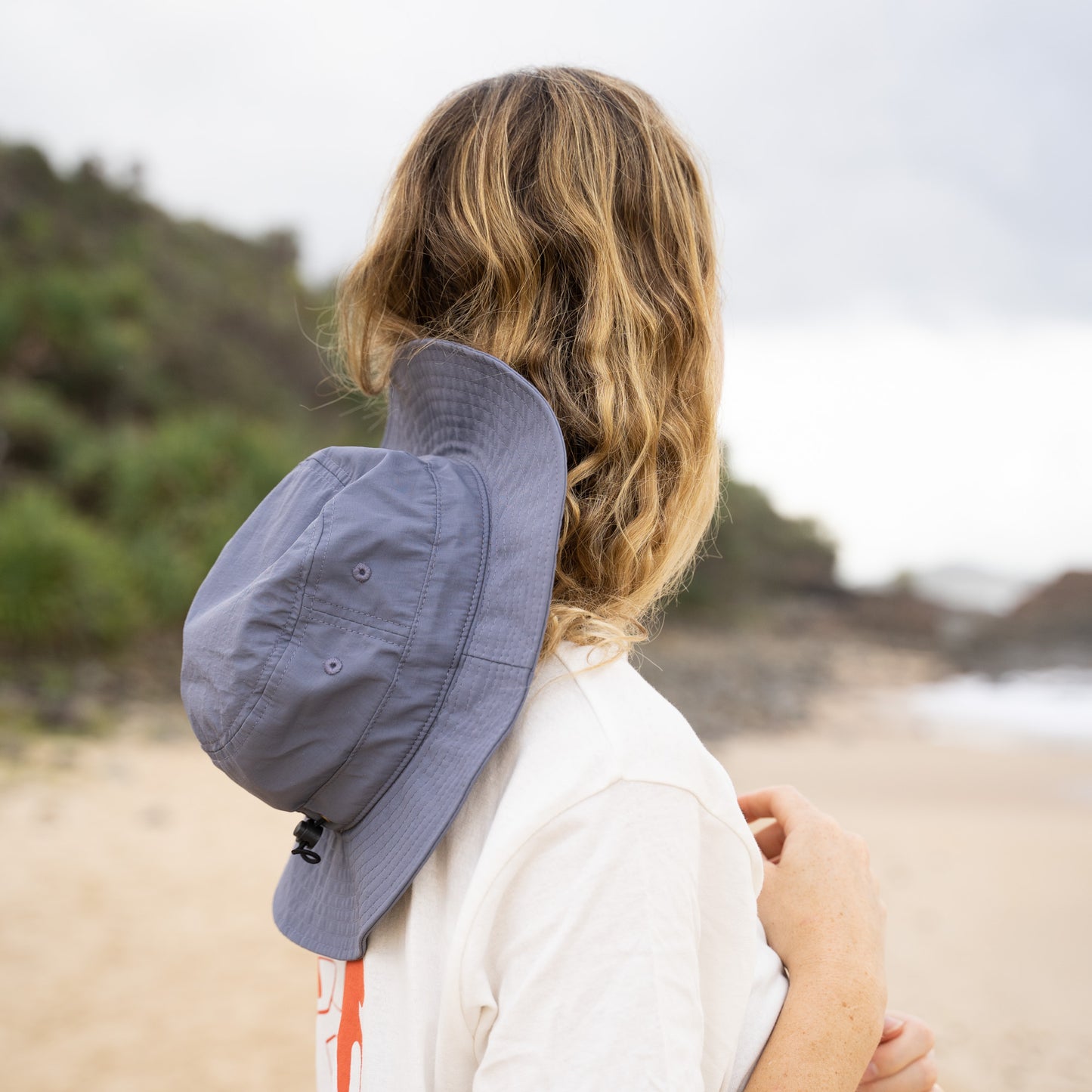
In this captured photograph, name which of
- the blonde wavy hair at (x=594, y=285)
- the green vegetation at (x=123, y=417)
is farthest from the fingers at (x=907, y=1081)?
the green vegetation at (x=123, y=417)

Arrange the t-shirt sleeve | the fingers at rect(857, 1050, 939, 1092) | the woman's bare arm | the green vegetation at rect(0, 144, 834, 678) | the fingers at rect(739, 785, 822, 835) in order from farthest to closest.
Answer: the green vegetation at rect(0, 144, 834, 678) < the fingers at rect(739, 785, 822, 835) < the fingers at rect(857, 1050, 939, 1092) < the woman's bare arm < the t-shirt sleeve

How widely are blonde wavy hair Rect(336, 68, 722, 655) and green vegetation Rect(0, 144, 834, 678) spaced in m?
3.90

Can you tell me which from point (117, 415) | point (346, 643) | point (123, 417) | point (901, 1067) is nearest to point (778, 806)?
point (901, 1067)

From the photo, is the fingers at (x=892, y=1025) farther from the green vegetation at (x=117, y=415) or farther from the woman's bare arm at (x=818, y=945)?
the green vegetation at (x=117, y=415)

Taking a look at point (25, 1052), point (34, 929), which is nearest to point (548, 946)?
point (25, 1052)

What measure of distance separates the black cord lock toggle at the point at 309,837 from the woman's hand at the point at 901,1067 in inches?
23.9

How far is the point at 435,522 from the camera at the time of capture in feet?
2.74

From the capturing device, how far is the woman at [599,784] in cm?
74

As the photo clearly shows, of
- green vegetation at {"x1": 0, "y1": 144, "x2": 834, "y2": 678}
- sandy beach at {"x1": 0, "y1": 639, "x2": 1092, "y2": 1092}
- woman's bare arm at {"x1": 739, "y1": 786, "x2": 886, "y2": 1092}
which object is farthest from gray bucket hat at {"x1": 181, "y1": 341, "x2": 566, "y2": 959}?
green vegetation at {"x1": 0, "y1": 144, "x2": 834, "y2": 678}

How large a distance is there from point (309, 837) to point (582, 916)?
0.33 m

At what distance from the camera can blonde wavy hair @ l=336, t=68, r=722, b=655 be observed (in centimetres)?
95

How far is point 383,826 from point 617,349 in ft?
1.60

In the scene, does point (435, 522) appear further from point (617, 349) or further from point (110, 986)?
point (110, 986)

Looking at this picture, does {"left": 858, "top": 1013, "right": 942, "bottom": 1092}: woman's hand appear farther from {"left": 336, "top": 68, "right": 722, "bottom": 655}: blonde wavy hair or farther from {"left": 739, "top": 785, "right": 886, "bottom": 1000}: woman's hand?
{"left": 336, "top": 68, "right": 722, "bottom": 655}: blonde wavy hair
